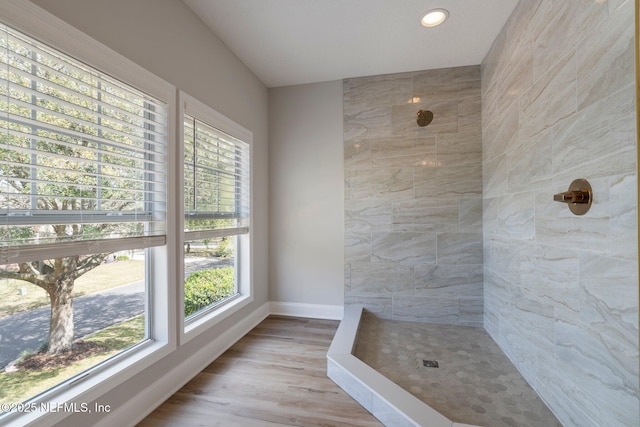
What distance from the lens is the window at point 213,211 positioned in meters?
1.91

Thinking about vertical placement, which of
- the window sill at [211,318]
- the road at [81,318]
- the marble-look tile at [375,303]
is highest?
the road at [81,318]

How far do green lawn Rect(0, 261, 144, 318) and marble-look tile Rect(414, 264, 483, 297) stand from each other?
2.37 metres

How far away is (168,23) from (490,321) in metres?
3.31

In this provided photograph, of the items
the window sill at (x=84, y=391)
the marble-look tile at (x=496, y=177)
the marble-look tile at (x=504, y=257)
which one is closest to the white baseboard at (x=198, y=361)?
the window sill at (x=84, y=391)

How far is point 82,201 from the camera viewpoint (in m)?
1.24

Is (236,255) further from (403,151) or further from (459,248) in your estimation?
(459,248)

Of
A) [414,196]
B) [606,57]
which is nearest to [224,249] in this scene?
[414,196]

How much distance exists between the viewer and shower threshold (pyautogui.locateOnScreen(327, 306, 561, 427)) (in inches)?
54.2

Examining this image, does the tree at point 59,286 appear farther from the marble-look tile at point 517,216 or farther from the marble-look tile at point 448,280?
the marble-look tile at point 448,280

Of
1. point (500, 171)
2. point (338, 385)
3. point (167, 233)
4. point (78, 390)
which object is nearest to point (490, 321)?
point (500, 171)

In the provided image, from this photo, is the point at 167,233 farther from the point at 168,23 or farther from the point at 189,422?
the point at 168,23

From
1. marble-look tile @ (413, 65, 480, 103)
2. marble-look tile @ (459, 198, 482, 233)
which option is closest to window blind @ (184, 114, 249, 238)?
marble-look tile @ (413, 65, 480, 103)

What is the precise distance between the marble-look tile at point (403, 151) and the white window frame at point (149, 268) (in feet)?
6.15

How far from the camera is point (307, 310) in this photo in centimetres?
296
